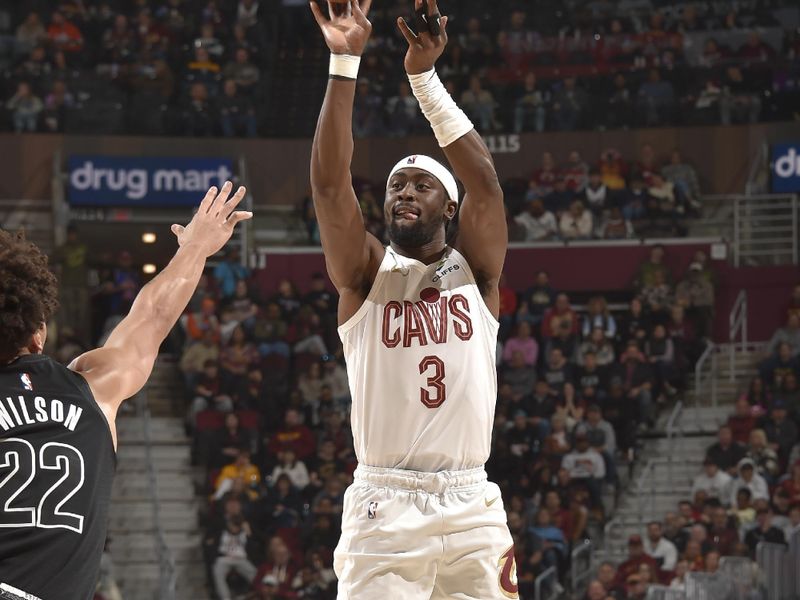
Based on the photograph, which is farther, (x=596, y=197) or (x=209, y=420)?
(x=596, y=197)

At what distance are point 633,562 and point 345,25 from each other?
30.1 ft

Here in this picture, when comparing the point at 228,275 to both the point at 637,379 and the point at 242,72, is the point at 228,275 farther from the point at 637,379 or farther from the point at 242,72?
the point at 637,379

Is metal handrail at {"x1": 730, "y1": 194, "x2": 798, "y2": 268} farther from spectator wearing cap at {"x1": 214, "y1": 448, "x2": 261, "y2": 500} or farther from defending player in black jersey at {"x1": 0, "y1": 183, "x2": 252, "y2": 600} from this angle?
defending player in black jersey at {"x1": 0, "y1": 183, "x2": 252, "y2": 600}

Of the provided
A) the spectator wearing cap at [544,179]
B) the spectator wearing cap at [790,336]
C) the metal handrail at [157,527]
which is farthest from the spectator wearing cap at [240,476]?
the spectator wearing cap at [790,336]

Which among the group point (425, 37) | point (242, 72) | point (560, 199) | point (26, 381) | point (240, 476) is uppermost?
point (242, 72)

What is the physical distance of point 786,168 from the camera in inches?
731

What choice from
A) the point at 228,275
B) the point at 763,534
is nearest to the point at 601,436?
the point at 763,534

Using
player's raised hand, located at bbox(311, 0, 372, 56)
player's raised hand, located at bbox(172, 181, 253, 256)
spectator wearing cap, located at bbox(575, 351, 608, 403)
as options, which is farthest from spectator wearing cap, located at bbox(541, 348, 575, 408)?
player's raised hand, located at bbox(172, 181, 253, 256)

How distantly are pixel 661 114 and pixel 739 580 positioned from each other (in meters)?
8.32

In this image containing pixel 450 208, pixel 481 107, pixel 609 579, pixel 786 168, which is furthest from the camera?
pixel 481 107

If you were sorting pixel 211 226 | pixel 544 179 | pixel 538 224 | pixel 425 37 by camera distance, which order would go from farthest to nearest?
pixel 544 179 → pixel 538 224 → pixel 425 37 → pixel 211 226

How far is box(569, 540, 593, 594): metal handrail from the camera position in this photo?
14.0 metres

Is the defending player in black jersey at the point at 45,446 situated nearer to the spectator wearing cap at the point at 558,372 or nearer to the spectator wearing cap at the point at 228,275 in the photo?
the spectator wearing cap at the point at 558,372

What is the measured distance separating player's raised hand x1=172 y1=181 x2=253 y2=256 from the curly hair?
89 centimetres
